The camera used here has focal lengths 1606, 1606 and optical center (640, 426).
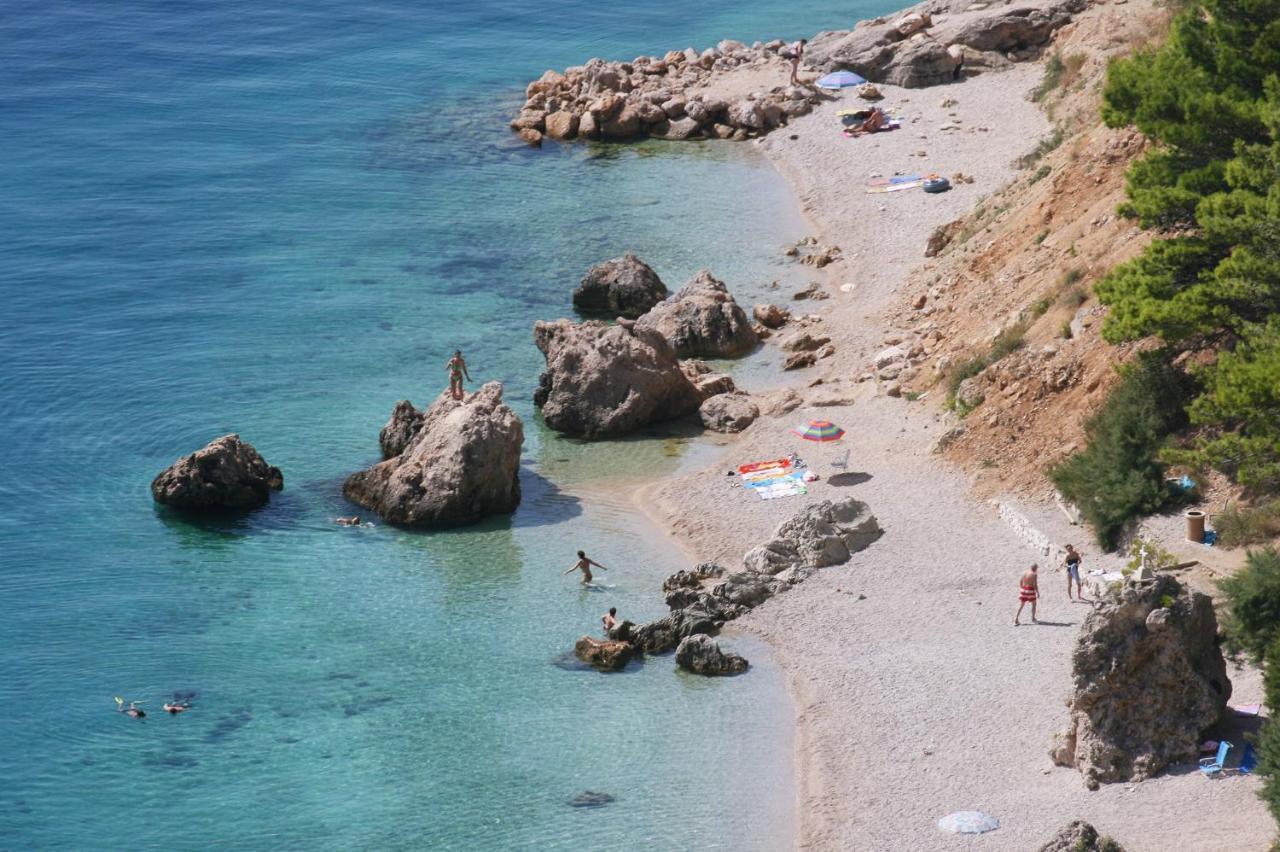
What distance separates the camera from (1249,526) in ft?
A: 105

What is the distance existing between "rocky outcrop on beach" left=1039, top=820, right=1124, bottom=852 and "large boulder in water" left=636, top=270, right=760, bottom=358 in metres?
28.3

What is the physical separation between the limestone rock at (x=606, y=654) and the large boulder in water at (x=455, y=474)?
27.3 ft

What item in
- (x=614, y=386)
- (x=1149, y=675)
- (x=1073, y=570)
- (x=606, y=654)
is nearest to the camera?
(x=1149, y=675)

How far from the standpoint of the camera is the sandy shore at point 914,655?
2625 centimetres

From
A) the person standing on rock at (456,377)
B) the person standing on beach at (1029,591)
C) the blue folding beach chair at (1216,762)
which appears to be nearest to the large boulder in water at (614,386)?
the person standing on rock at (456,377)

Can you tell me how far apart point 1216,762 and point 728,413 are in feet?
71.9

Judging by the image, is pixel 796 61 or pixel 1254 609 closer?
pixel 1254 609

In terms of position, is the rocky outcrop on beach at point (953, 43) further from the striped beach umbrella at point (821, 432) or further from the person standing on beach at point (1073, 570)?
the person standing on beach at point (1073, 570)

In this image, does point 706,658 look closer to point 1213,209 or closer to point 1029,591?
point 1029,591

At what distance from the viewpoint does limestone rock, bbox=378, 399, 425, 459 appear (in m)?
44.4

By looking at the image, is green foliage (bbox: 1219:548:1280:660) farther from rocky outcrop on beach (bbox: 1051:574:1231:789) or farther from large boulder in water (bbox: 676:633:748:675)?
large boulder in water (bbox: 676:633:748:675)

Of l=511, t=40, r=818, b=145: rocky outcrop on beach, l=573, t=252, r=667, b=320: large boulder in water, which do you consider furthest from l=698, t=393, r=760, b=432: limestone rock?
l=511, t=40, r=818, b=145: rocky outcrop on beach

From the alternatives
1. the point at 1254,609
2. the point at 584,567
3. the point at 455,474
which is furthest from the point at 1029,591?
the point at 455,474

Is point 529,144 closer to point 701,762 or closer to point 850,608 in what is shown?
point 850,608
